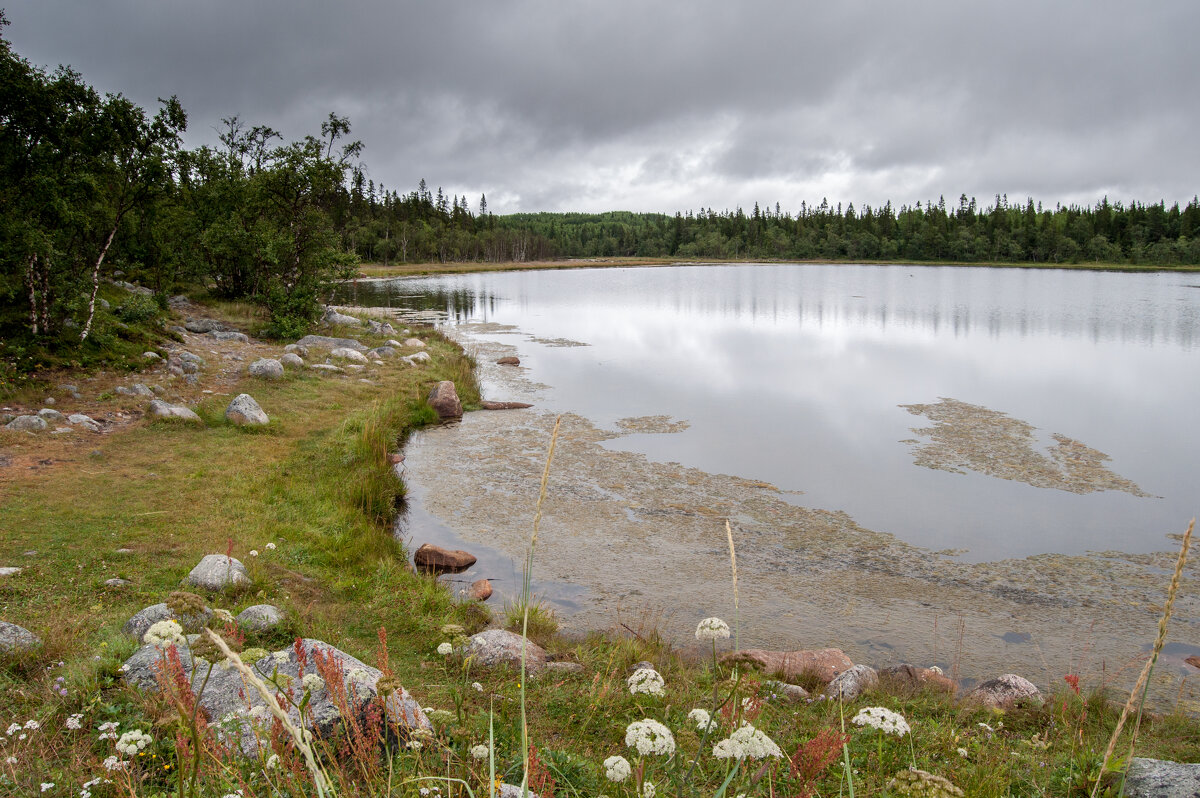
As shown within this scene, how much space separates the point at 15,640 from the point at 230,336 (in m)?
19.6

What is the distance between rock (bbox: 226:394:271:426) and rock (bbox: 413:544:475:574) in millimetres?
6359

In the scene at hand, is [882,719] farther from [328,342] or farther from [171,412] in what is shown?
[328,342]

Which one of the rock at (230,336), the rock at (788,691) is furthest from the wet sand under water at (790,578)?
the rock at (230,336)

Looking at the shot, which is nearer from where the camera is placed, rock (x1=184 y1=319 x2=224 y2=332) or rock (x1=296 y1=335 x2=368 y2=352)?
rock (x1=184 y1=319 x2=224 y2=332)

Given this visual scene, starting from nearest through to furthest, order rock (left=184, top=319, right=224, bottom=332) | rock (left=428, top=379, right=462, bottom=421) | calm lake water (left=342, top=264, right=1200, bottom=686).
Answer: calm lake water (left=342, top=264, right=1200, bottom=686) < rock (left=428, top=379, right=462, bottom=421) < rock (left=184, top=319, right=224, bottom=332)

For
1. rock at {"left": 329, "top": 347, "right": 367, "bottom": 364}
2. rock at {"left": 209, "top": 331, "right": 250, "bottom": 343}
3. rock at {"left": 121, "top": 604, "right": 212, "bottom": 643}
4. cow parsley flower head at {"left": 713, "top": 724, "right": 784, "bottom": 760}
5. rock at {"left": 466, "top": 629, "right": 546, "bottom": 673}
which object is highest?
rock at {"left": 209, "top": 331, "right": 250, "bottom": 343}

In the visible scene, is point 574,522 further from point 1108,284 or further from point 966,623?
point 1108,284

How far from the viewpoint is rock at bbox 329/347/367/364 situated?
73.3ft

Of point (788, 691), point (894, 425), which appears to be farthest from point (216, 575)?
point (894, 425)

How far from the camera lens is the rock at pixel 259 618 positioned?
19.5 ft

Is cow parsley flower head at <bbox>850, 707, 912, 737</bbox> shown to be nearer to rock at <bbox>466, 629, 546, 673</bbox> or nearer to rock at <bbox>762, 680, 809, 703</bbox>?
rock at <bbox>762, 680, 809, 703</bbox>

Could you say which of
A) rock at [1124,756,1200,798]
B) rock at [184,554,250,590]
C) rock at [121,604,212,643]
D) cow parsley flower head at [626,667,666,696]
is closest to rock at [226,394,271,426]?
rock at [184,554,250,590]

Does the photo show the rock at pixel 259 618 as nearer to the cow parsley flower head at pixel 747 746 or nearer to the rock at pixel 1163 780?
the cow parsley flower head at pixel 747 746

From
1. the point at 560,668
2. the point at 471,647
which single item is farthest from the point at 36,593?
the point at 560,668
